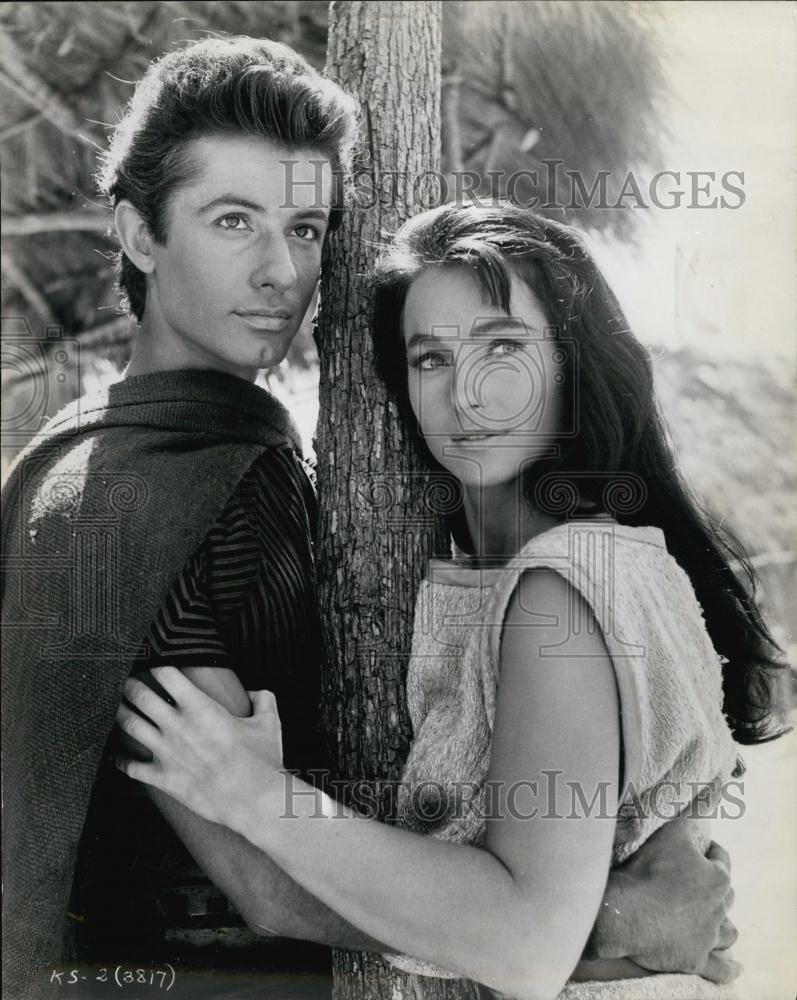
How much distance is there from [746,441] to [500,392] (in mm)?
358

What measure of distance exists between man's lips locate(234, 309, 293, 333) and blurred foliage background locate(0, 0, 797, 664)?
65 millimetres

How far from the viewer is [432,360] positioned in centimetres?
125

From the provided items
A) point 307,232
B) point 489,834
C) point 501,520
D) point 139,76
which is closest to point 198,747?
point 489,834

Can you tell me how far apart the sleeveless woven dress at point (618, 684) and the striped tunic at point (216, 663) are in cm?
16

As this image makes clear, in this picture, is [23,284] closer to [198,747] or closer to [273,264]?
[273,264]

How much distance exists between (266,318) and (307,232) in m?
0.13

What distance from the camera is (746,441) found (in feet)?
4.37

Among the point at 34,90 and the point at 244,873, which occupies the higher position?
the point at 34,90

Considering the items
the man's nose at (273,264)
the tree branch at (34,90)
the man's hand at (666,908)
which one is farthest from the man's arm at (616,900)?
the tree branch at (34,90)

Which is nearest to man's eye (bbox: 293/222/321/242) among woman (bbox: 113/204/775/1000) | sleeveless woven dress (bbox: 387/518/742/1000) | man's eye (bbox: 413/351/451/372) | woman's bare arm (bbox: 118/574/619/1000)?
woman (bbox: 113/204/775/1000)

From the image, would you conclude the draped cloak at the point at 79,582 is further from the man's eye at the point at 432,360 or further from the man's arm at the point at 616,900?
the man's eye at the point at 432,360

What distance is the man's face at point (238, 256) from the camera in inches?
50.1

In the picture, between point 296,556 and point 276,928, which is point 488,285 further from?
point 276,928

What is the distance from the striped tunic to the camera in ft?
3.97
